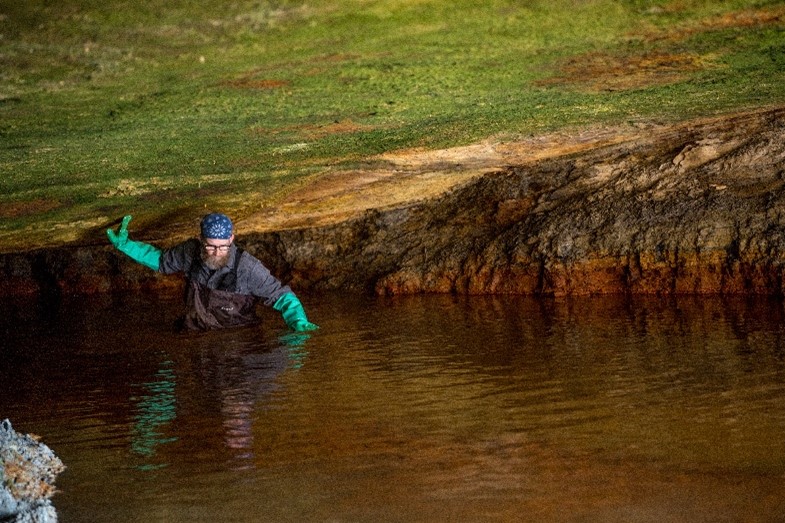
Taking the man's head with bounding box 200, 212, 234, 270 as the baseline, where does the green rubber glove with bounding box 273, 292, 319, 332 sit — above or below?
below

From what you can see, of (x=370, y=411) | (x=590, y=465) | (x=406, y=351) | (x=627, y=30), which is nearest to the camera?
(x=590, y=465)

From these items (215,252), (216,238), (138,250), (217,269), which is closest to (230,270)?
(217,269)

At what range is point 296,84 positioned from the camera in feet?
26.1

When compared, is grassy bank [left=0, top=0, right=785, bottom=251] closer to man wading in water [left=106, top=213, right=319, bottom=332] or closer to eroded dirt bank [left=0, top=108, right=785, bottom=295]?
man wading in water [left=106, top=213, right=319, bottom=332]

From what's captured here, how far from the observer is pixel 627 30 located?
25.4ft

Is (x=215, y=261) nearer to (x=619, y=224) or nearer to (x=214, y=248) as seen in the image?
(x=214, y=248)

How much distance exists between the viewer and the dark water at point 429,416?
4.64 m

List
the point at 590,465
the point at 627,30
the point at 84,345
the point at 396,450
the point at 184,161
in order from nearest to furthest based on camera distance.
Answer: the point at 590,465
the point at 396,450
the point at 627,30
the point at 184,161
the point at 84,345

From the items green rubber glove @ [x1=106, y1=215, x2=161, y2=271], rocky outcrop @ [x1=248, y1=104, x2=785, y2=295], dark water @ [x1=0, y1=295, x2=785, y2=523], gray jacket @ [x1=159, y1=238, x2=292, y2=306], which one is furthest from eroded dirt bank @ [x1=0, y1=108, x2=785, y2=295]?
green rubber glove @ [x1=106, y1=215, x2=161, y2=271]

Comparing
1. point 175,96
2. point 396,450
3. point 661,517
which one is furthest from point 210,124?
point 661,517

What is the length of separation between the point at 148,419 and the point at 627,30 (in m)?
4.18

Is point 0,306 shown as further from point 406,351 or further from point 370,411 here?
point 370,411

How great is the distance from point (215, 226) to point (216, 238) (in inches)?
4.0

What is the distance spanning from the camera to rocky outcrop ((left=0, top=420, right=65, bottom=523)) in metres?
4.62
